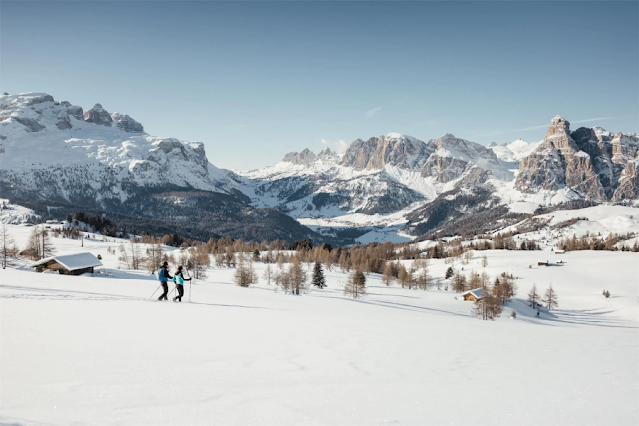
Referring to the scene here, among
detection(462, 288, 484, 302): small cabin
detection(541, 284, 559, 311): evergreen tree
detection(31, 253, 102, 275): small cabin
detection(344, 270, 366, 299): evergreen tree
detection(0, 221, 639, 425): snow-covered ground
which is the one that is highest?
detection(0, 221, 639, 425): snow-covered ground

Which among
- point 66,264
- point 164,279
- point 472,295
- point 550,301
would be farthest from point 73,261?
point 550,301

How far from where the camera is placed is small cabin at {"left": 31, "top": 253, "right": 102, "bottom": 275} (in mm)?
Result: 49500

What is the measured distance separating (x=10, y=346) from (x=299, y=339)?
23.0 ft

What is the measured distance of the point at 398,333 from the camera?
13.6 meters

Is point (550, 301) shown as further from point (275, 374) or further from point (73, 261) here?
point (73, 261)

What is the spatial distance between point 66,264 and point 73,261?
1613 mm

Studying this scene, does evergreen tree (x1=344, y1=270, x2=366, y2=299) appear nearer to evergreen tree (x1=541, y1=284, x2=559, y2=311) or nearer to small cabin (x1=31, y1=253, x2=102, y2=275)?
small cabin (x1=31, y1=253, x2=102, y2=275)

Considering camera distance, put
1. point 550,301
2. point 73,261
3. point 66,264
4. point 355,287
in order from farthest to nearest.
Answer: point 550,301 → point 355,287 → point 73,261 → point 66,264

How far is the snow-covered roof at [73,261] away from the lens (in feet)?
163

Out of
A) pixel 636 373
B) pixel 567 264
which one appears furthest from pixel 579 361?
pixel 567 264

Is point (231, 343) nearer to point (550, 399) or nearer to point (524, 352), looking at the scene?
point (550, 399)

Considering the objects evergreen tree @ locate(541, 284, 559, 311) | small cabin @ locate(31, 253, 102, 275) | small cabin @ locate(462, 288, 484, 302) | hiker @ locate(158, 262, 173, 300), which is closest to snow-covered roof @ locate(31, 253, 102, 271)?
small cabin @ locate(31, 253, 102, 275)

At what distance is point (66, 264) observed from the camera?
49.4 meters

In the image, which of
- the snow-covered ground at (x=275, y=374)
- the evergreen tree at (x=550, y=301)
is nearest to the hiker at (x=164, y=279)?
the snow-covered ground at (x=275, y=374)
